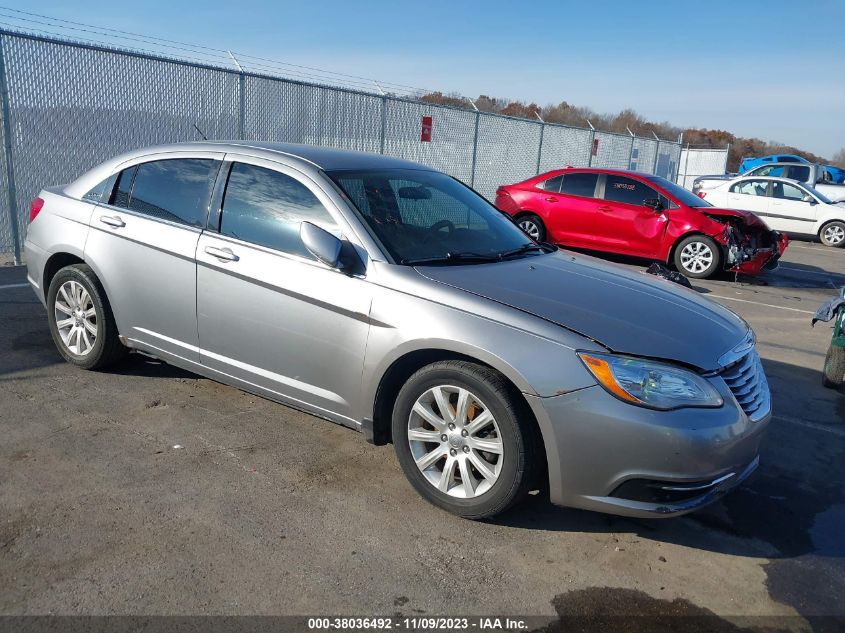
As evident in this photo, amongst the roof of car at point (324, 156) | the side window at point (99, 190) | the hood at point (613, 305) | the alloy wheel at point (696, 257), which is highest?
the roof of car at point (324, 156)

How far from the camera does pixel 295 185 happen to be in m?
4.10

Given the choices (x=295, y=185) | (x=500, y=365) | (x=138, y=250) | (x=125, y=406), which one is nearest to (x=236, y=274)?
(x=295, y=185)

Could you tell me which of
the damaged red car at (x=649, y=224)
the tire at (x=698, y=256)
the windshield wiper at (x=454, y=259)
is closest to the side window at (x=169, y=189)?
the windshield wiper at (x=454, y=259)

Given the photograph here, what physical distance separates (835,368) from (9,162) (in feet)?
28.8

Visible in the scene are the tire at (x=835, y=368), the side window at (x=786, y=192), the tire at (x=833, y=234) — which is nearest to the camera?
the tire at (x=835, y=368)

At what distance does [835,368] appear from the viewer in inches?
231

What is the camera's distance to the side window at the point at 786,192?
17.4 meters

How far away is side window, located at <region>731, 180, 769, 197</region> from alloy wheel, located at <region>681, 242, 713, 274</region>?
294 inches

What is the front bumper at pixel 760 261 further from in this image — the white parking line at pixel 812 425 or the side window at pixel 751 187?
the side window at pixel 751 187

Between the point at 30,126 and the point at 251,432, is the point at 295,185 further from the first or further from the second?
the point at 30,126

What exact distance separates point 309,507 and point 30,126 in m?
7.37

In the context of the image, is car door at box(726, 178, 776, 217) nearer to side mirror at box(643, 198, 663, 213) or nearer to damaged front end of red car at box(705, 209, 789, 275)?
damaged front end of red car at box(705, 209, 789, 275)

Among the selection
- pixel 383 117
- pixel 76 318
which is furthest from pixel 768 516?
pixel 383 117

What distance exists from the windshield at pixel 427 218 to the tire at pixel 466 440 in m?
0.72
